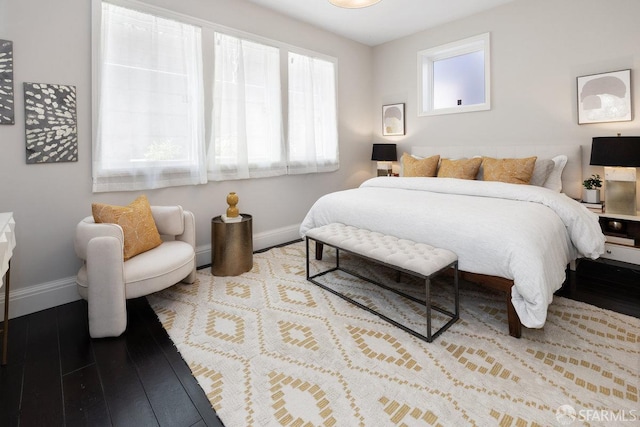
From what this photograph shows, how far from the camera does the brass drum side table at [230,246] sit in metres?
2.89

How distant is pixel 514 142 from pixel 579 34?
1129 millimetres

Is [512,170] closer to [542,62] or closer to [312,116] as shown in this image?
[542,62]

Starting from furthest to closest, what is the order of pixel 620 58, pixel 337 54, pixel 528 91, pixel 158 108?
pixel 337 54
pixel 528 91
pixel 620 58
pixel 158 108

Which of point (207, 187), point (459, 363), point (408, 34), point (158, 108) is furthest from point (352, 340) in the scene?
point (408, 34)

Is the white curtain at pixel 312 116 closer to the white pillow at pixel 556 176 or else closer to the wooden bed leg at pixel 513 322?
the white pillow at pixel 556 176

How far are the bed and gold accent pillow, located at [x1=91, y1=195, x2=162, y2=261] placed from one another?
1429 millimetres

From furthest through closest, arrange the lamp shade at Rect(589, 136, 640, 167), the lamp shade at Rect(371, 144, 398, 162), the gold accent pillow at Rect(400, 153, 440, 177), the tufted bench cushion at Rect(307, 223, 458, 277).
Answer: the lamp shade at Rect(371, 144, 398, 162) → the gold accent pillow at Rect(400, 153, 440, 177) → the lamp shade at Rect(589, 136, 640, 167) → the tufted bench cushion at Rect(307, 223, 458, 277)

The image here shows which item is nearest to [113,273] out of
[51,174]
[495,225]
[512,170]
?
[51,174]

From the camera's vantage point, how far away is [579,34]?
3191 millimetres

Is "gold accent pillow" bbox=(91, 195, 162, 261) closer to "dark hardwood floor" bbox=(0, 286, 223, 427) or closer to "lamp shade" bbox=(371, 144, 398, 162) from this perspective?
"dark hardwood floor" bbox=(0, 286, 223, 427)

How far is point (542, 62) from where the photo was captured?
345 centimetres

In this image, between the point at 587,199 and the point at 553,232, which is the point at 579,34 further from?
the point at 553,232

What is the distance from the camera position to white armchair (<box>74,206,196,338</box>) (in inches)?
75.2

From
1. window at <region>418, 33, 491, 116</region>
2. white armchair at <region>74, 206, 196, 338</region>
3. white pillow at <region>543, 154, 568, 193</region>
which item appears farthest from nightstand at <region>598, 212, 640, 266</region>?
white armchair at <region>74, 206, 196, 338</region>
